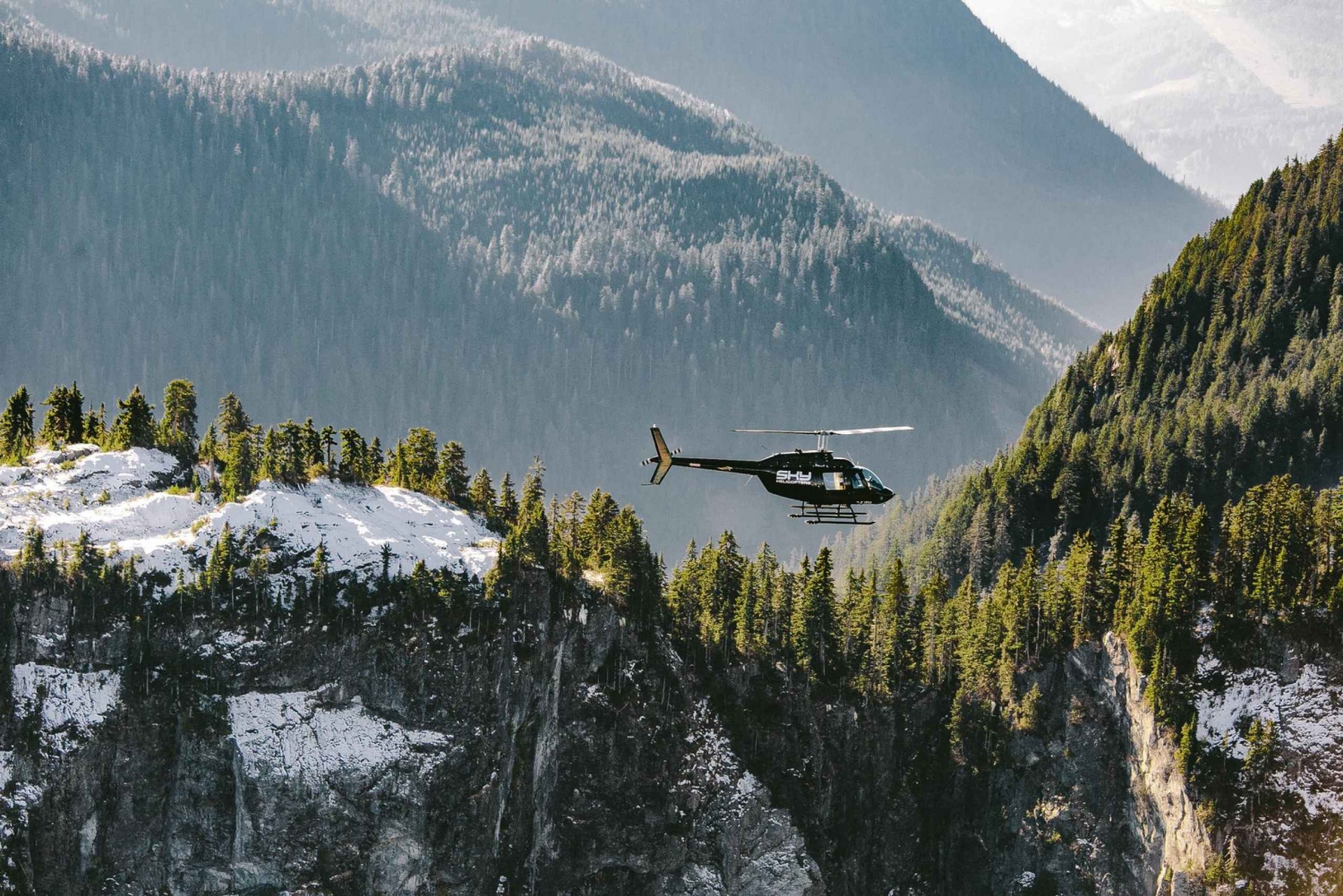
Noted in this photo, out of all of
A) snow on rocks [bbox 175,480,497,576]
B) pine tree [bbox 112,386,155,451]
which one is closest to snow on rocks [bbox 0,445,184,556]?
pine tree [bbox 112,386,155,451]

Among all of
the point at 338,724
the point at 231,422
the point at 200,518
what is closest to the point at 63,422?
the point at 231,422

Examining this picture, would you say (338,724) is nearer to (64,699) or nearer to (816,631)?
(64,699)

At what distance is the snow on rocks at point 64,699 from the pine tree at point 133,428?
23560 millimetres

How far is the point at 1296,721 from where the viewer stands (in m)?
147

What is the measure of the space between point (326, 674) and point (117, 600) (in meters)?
19.1

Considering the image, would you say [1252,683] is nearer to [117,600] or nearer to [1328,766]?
[1328,766]

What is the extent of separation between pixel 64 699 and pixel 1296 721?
343 feet

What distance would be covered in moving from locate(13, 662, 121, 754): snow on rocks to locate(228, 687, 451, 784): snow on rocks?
35.6 feet

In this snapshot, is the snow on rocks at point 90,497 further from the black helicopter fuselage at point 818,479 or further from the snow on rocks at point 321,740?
the black helicopter fuselage at point 818,479

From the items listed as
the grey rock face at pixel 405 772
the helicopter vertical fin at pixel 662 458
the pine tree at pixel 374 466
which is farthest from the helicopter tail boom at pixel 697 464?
the pine tree at pixel 374 466

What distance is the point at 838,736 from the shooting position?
6501 inches

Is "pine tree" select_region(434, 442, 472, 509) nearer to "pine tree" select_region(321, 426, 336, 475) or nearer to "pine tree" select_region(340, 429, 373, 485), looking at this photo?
"pine tree" select_region(340, 429, 373, 485)

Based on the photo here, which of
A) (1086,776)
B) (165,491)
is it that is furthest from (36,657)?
A: (1086,776)

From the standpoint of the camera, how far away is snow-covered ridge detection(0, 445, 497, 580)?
155 meters
